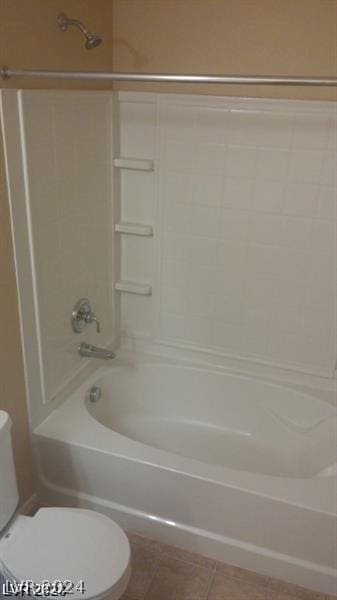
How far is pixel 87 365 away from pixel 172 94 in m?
1.25

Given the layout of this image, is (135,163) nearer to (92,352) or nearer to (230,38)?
(230,38)

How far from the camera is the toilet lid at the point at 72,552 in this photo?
1.33m

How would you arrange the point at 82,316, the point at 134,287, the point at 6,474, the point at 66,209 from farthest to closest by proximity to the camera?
the point at 134,287, the point at 82,316, the point at 66,209, the point at 6,474

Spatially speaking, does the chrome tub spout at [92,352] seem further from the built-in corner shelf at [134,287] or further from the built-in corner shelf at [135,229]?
the built-in corner shelf at [135,229]

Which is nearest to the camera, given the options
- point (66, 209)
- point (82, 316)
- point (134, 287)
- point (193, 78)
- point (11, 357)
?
point (193, 78)

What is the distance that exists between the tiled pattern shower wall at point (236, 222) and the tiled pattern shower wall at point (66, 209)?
17cm

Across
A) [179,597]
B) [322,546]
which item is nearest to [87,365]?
[179,597]

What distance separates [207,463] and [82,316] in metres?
0.82

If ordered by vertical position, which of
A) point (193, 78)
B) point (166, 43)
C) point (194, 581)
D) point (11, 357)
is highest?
point (166, 43)

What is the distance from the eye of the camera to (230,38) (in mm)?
1858

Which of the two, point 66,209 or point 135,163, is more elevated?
point 135,163

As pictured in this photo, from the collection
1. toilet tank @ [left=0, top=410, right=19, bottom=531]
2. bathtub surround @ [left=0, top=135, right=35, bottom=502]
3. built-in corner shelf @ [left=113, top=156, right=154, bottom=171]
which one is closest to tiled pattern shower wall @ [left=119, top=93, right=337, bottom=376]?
built-in corner shelf @ [left=113, top=156, right=154, bottom=171]

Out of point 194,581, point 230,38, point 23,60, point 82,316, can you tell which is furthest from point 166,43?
point 194,581

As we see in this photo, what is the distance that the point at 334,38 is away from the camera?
5.72 ft
